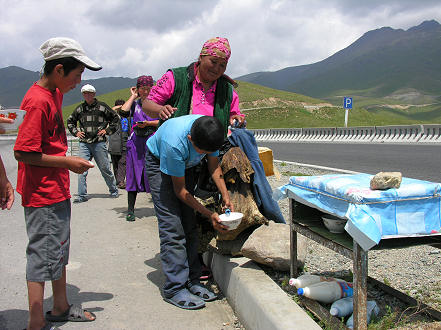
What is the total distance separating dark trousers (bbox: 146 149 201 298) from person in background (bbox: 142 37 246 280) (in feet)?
1.69

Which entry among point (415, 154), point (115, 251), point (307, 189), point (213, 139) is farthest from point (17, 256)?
point (415, 154)

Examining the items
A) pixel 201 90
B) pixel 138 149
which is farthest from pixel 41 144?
pixel 138 149

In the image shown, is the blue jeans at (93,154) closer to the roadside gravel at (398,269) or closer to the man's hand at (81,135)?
the man's hand at (81,135)

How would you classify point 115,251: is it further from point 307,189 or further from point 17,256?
point 307,189

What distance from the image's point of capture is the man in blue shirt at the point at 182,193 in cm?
334

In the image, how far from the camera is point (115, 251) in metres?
5.05

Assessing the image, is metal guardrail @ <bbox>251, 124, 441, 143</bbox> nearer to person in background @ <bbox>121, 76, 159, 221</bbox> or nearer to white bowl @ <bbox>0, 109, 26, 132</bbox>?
person in background @ <bbox>121, 76, 159, 221</bbox>

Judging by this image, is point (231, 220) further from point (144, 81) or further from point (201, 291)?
point (144, 81)

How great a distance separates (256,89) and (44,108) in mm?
75058

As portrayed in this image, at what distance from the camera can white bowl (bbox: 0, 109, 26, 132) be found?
266cm

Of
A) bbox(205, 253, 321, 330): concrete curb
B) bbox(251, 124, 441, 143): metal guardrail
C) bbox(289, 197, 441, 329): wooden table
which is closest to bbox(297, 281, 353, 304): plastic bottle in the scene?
bbox(205, 253, 321, 330): concrete curb

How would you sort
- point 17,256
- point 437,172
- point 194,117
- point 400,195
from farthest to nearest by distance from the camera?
1. point 437,172
2. point 17,256
3. point 194,117
4. point 400,195

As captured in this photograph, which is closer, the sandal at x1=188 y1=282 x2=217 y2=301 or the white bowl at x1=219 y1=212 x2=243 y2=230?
the white bowl at x1=219 y1=212 x2=243 y2=230

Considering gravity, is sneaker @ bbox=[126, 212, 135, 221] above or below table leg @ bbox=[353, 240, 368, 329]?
below
